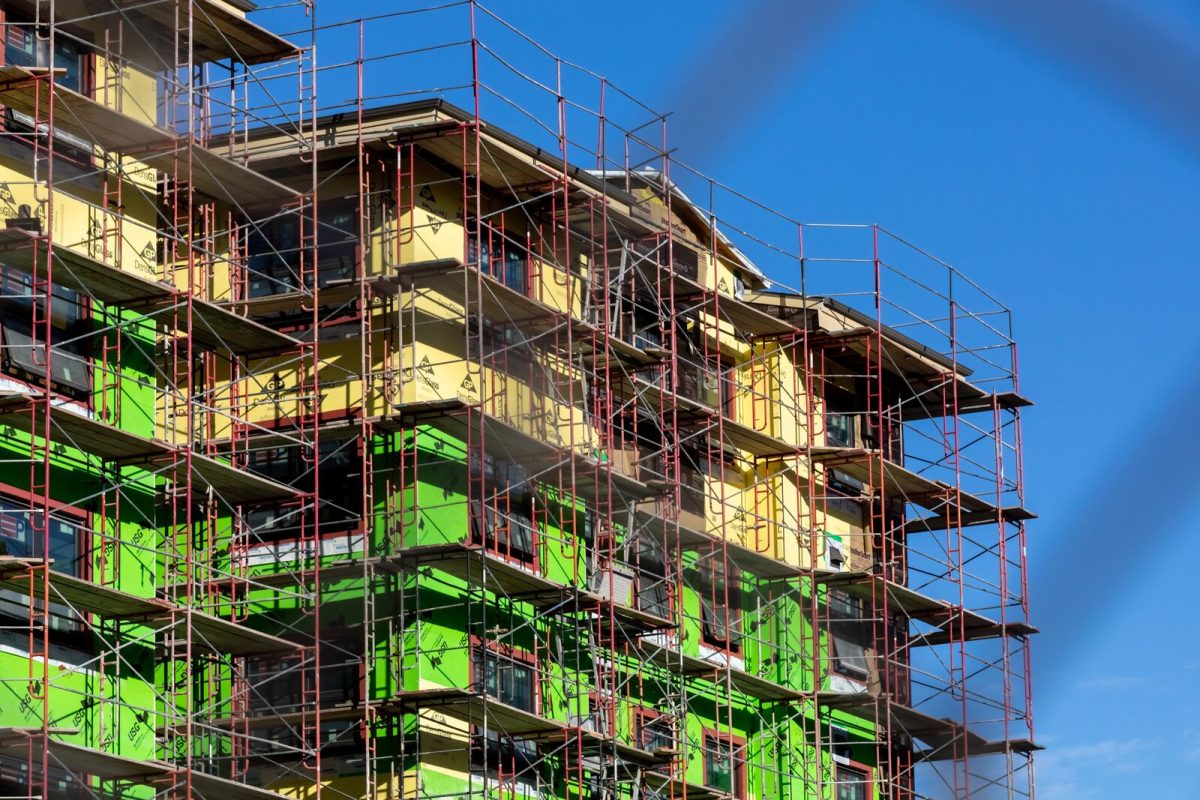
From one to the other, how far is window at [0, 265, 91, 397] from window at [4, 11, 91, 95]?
9.24 ft

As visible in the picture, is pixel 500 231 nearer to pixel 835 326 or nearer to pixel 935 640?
pixel 835 326

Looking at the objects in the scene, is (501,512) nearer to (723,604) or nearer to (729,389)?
(723,604)

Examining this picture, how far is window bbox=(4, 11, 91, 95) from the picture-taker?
32.8 metres

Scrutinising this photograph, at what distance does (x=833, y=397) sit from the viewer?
163 ft

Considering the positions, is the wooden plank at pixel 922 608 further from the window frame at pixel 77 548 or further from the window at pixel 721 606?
the window frame at pixel 77 548

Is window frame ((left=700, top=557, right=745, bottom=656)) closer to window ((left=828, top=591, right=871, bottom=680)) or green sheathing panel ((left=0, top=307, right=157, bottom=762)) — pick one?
window ((left=828, top=591, right=871, bottom=680))

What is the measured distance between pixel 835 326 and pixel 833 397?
1.78 metres

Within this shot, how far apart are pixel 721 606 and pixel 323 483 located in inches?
383

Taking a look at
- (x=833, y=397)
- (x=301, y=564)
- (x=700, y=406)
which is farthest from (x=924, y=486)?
(x=301, y=564)

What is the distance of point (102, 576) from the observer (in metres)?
31.8

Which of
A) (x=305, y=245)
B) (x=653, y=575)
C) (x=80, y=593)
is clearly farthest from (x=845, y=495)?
(x=80, y=593)

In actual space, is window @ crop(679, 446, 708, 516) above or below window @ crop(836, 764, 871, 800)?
above

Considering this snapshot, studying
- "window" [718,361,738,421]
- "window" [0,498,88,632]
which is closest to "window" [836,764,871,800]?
"window" [718,361,738,421]

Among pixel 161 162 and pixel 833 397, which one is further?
pixel 833 397
